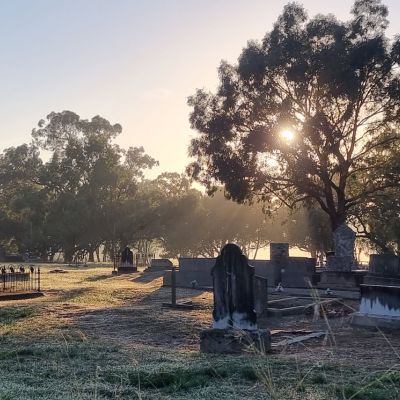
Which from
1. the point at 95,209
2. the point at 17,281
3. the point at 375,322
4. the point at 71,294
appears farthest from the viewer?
the point at 95,209

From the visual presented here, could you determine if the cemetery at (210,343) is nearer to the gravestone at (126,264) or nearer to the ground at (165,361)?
the ground at (165,361)

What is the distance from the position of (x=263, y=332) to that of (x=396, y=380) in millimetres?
3112

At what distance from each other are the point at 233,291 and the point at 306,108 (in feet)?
74.5

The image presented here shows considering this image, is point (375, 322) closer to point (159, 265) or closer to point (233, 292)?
point (233, 292)

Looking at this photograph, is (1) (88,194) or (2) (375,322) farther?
(1) (88,194)

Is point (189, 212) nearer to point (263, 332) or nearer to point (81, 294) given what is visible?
point (81, 294)

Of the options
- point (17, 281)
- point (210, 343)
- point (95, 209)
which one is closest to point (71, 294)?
point (17, 281)

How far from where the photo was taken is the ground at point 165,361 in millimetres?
5349

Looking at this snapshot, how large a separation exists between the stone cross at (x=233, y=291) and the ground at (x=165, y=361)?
0.66 meters

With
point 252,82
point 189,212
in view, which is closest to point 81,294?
point 252,82

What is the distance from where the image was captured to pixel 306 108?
3056cm

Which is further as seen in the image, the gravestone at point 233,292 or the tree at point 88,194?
the tree at point 88,194

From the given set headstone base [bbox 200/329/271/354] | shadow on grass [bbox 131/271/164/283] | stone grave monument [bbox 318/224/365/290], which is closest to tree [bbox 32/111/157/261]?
shadow on grass [bbox 131/271/164/283]

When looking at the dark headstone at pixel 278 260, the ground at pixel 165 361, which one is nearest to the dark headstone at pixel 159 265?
the dark headstone at pixel 278 260
